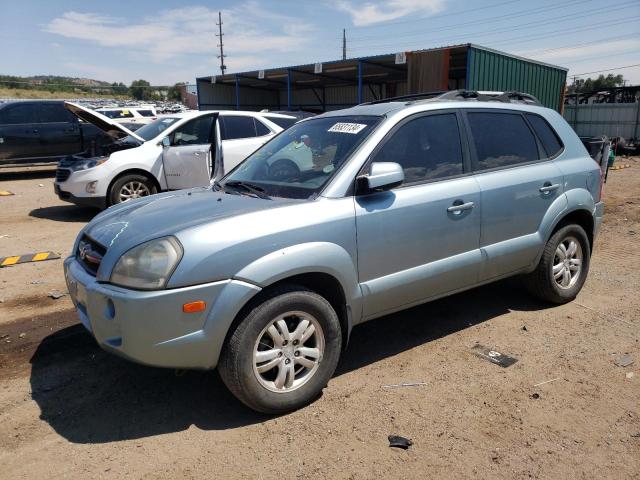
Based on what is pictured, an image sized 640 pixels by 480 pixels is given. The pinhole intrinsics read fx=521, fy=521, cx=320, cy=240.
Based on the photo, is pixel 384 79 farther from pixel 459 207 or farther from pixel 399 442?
pixel 399 442

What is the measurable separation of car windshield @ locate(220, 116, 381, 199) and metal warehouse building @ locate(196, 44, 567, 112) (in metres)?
10.6

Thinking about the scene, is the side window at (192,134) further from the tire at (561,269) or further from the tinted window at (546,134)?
the tire at (561,269)

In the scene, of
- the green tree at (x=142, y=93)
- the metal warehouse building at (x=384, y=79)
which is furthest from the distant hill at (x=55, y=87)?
the metal warehouse building at (x=384, y=79)

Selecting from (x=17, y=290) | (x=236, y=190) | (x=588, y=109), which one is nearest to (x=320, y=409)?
(x=236, y=190)

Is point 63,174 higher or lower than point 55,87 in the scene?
lower

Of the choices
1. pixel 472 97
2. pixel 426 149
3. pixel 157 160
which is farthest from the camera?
pixel 157 160

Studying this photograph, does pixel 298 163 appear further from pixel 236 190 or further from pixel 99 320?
pixel 99 320

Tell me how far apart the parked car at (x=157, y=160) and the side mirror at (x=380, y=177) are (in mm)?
5075

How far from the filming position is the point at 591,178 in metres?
4.77

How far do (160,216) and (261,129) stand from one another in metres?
6.22

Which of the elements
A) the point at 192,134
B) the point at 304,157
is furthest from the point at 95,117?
the point at 304,157

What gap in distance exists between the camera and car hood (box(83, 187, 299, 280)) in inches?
114

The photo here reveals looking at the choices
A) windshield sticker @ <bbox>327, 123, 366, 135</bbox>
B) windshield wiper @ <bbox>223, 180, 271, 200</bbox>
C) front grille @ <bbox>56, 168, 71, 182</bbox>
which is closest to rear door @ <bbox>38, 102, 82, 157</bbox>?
front grille @ <bbox>56, 168, 71, 182</bbox>

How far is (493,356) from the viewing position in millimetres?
3854
